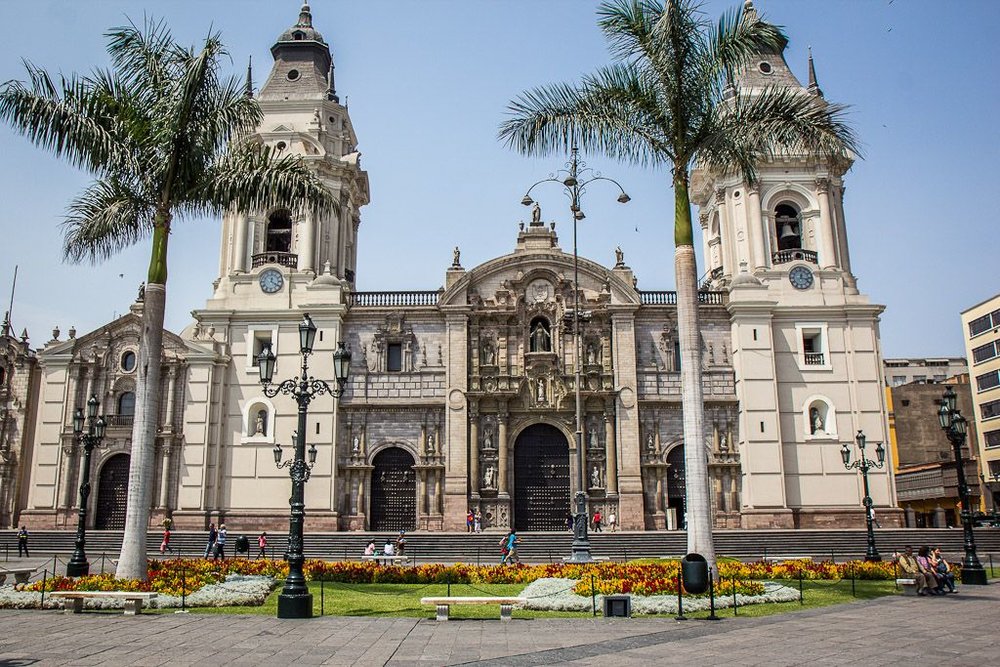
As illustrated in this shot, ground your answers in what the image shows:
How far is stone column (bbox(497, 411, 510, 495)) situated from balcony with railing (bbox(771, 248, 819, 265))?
15.0 meters

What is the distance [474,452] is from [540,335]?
6.27 metres

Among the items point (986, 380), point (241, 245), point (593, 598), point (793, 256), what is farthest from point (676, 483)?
point (986, 380)

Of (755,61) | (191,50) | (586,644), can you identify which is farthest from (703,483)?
(755,61)

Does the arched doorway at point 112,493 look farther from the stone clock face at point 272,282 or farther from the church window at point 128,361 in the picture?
the stone clock face at point 272,282

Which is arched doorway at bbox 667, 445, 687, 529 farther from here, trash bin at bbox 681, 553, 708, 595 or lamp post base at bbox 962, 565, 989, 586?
trash bin at bbox 681, 553, 708, 595

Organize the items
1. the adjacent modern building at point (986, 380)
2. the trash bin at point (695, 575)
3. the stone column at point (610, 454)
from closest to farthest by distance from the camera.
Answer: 1. the trash bin at point (695, 575)
2. the stone column at point (610, 454)
3. the adjacent modern building at point (986, 380)

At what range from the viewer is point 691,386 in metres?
18.8

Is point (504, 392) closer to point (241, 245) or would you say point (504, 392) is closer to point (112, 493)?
point (241, 245)

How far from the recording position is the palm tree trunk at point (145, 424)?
742 inches

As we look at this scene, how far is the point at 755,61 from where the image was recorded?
4288 centimetres

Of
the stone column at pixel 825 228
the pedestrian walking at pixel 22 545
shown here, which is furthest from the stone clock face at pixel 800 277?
the pedestrian walking at pixel 22 545

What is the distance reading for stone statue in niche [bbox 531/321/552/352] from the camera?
40094mm

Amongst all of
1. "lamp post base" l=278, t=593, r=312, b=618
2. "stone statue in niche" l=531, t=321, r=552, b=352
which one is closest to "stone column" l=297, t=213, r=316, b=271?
"stone statue in niche" l=531, t=321, r=552, b=352

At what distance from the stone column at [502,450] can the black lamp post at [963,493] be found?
19.0 metres
